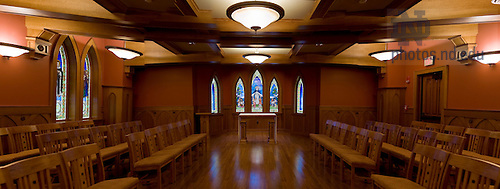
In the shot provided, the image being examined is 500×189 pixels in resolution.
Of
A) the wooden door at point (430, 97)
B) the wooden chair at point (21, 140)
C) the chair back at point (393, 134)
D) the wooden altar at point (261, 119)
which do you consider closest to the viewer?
the wooden chair at point (21, 140)

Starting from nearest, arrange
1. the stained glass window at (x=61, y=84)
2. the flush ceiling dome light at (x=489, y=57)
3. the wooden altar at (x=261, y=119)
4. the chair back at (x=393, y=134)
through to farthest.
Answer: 1. the flush ceiling dome light at (x=489, y=57)
2. the chair back at (x=393, y=134)
3. the stained glass window at (x=61, y=84)
4. the wooden altar at (x=261, y=119)

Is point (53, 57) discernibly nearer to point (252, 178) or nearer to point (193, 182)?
point (193, 182)

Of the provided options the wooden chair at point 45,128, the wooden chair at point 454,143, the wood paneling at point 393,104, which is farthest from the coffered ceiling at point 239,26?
the wood paneling at point 393,104

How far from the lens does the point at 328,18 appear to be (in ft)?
16.0

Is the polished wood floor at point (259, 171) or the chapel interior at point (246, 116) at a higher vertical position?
the chapel interior at point (246, 116)

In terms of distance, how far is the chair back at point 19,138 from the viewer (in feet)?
13.1

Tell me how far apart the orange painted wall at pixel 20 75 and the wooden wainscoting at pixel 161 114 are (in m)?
3.89

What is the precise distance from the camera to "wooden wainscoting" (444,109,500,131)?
16.3 ft

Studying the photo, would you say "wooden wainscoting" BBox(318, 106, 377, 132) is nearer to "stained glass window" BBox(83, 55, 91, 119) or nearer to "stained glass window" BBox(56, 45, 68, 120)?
"stained glass window" BBox(83, 55, 91, 119)

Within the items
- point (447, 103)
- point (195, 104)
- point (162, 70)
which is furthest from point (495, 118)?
point (162, 70)

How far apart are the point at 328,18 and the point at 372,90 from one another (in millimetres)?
5926

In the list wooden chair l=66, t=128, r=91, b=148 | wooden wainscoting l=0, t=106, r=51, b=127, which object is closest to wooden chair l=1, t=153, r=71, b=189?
wooden chair l=66, t=128, r=91, b=148

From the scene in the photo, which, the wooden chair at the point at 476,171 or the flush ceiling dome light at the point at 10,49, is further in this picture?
the flush ceiling dome light at the point at 10,49

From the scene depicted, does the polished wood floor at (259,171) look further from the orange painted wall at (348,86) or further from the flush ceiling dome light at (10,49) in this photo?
the flush ceiling dome light at (10,49)
